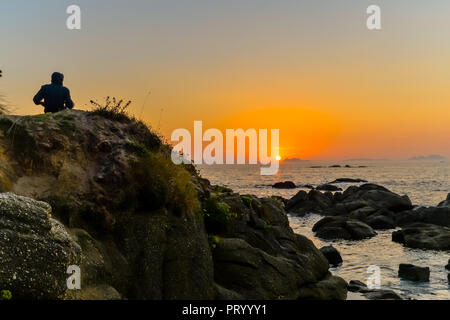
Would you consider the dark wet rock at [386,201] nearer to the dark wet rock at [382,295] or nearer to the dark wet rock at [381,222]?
the dark wet rock at [381,222]

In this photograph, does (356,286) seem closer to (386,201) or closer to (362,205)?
(362,205)

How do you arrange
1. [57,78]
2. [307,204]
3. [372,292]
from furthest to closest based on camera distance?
1. [307,204]
2. [372,292]
3. [57,78]

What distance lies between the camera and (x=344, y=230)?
34.9 metres

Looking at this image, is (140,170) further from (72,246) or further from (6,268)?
(6,268)

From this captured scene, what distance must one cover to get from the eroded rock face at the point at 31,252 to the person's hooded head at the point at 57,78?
7364 mm

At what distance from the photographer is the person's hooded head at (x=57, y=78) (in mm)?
14242

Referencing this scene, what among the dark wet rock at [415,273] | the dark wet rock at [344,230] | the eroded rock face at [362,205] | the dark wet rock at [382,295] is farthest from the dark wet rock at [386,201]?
the dark wet rock at [382,295]

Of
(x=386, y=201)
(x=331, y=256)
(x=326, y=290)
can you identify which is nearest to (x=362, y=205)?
(x=386, y=201)

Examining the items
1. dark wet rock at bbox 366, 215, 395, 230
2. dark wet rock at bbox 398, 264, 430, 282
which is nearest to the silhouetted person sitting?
dark wet rock at bbox 398, 264, 430, 282

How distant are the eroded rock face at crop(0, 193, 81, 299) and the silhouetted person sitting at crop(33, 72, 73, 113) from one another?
23.3ft

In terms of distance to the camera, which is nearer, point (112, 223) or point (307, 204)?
point (112, 223)

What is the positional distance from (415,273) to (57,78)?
19.4m
